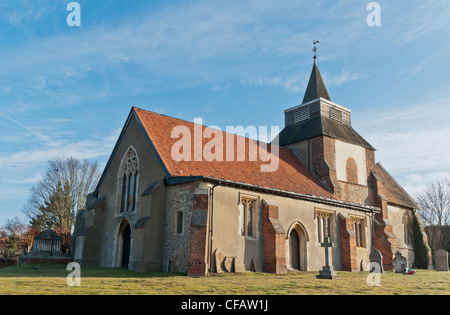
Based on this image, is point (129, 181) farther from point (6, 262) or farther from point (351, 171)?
point (351, 171)

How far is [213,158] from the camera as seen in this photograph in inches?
890

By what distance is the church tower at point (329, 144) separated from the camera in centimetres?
2853

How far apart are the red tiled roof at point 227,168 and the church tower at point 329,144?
161 centimetres

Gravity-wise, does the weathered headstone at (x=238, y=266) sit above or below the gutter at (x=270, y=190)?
below

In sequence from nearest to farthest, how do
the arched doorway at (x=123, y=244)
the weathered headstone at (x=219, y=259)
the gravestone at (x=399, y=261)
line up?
the weathered headstone at (x=219, y=259)
the arched doorway at (x=123, y=244)
the gravestone at (x=399, y=261)

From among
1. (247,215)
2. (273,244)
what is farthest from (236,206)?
(273,244)

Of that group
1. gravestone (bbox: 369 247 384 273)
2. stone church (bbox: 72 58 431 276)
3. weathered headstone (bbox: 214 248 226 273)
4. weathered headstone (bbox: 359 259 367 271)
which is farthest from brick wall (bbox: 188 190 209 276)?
weathered headstone (bbox: 359 259 367 271)

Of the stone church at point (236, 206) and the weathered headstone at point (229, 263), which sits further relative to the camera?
the stone church at point (236, 206)

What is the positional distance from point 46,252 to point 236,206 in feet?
51.5

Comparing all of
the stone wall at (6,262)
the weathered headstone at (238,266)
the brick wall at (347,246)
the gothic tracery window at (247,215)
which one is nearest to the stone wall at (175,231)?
the weathered headstone at (238,266)

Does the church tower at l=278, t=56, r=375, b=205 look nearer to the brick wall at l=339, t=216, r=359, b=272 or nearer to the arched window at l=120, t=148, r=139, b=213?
the brick wall at l=339, t=216, r=359, b=272

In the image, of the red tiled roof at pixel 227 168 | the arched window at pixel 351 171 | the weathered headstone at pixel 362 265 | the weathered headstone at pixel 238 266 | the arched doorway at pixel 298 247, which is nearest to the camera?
the weathered headstone at pixel 238 266

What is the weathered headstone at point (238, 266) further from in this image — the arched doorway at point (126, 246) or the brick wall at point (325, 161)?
the brick wall at point (325, 161)

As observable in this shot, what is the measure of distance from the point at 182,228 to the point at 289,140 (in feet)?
51.5
